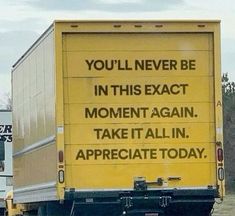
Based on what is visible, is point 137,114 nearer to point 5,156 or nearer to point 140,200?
point 140,200

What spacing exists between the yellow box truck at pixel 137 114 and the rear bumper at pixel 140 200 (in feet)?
0.06

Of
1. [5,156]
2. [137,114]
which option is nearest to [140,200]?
[137,114]

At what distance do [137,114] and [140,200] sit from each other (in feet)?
4.79

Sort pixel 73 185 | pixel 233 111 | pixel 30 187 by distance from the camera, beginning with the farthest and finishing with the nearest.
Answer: pixel 233 111, pixel 30 187, pixel 73 185

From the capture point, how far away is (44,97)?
62.4 feet

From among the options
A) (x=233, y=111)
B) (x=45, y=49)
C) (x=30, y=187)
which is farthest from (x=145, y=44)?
(x=233, y=111)

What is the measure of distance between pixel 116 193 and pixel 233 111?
174 feet

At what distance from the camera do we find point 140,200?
59.6 ft

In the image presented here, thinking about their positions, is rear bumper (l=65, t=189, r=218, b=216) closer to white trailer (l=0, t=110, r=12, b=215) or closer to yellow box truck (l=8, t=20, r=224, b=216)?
yellow box truck (l=8, t=20, r=224, b=216)

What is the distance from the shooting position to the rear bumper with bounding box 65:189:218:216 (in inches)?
707

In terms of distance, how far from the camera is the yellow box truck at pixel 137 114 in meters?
17.9

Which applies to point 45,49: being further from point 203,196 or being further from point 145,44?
point 203,196

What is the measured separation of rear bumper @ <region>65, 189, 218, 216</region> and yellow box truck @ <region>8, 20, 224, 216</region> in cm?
2

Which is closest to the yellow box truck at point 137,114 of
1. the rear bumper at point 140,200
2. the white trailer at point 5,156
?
the rear bumper at point 140,200
